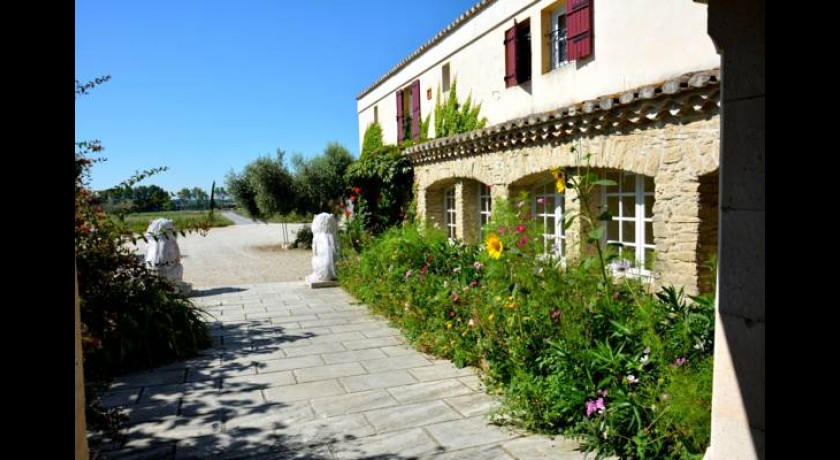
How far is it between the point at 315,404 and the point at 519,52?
7750mm

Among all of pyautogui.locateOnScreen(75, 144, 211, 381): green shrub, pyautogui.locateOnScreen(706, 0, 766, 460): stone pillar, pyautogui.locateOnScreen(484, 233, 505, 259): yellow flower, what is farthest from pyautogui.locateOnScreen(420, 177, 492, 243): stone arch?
pyautogui.locateOnScreen(706, 0, 766, 460): stone pillar

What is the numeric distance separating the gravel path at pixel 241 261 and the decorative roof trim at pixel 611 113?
609 cm

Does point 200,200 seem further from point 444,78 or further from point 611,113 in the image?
point 611,113

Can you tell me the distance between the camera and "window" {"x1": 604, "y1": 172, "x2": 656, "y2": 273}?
709 cm

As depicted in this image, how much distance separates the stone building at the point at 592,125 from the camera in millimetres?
5980

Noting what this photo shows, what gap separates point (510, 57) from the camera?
33.4 feet

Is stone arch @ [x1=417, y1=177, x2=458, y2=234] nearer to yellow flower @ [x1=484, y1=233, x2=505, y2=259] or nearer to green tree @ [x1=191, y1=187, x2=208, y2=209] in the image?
yellow flower @ [x1=484, y1=233, x2=505, y2=259]

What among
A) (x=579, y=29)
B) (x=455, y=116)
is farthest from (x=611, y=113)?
(x=455, y=116)

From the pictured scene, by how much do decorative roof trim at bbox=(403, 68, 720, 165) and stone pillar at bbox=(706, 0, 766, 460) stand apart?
3781 millimetres

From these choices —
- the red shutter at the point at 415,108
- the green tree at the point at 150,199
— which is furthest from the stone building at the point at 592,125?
the green tree at the point at 150,199

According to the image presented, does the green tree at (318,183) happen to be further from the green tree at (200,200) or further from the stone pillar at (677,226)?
the stone pillar at (677,226)

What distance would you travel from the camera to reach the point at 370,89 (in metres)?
18.5
